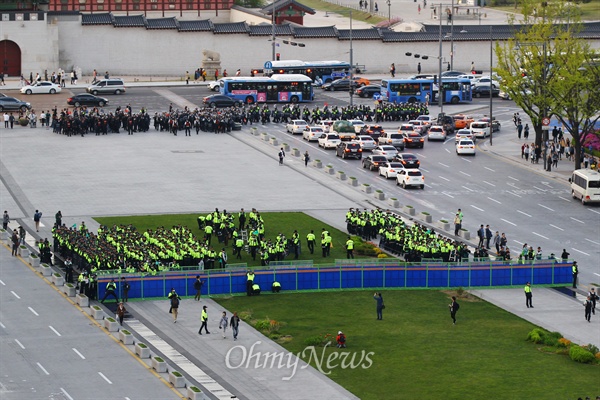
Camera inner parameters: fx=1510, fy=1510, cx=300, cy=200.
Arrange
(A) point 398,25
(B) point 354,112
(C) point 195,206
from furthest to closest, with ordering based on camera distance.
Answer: (A) point 398,25, (B) point 354,112, (C) point 195,206

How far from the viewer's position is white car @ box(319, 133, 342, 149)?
104 m

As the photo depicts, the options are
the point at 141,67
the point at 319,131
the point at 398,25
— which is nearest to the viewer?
the point at 319,131

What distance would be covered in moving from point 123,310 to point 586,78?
4785 cm

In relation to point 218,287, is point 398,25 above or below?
above

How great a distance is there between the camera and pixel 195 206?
83.7 metres

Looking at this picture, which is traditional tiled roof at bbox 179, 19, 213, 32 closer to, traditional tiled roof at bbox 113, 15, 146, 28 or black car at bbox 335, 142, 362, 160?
traditional tiled roof at bbox 113, 15, 146, 28

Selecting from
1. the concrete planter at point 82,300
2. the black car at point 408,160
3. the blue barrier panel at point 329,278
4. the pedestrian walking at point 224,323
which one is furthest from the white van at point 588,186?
the concrete planter at point 82,300

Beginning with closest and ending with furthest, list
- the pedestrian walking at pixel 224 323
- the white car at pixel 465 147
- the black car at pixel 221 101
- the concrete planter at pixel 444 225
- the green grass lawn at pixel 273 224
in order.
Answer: the pedestrian walking at pixel 224 323 < the green grass lawn at pixel 273 224 < the concrete planter at pixel 444 225 < the white car at pixel 465 147 < the black car at pixel 221 101

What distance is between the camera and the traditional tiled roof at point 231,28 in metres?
143

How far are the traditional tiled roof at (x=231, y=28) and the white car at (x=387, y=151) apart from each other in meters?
46.0

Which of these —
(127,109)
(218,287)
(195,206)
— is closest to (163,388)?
(218,287)

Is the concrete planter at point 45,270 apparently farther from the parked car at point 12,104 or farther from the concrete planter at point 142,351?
the parked car at point 12,104

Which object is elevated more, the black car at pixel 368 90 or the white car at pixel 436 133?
the black car at pixel 368 90

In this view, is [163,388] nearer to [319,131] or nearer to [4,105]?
[319,131]
